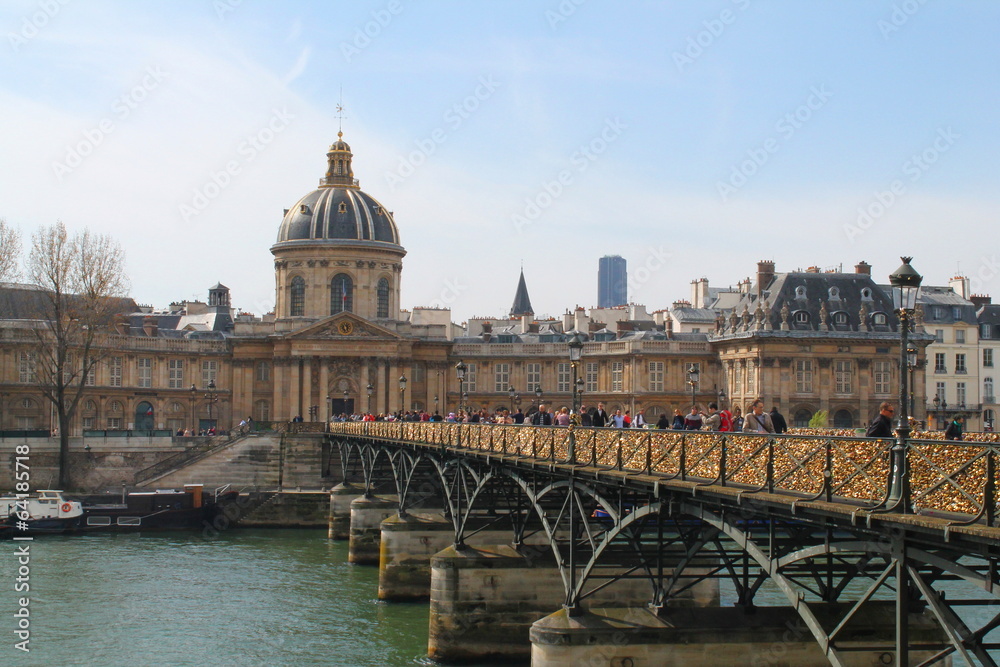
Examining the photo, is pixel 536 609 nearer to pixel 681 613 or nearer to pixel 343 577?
pixel 681 613

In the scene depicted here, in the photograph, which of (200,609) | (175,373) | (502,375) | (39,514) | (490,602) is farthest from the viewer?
(502,375)

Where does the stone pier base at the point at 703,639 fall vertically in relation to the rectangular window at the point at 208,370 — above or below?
below

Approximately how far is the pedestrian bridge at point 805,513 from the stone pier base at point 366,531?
15162mm

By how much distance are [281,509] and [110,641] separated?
2732 centimetres

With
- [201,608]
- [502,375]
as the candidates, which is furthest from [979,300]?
[201,608]

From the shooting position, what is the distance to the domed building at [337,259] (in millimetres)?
86750

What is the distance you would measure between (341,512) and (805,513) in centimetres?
4221

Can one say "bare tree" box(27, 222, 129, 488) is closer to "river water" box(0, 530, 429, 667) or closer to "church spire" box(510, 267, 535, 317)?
"river water" box(0, 530, 429, 667)

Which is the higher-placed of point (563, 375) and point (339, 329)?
point (339, 329)

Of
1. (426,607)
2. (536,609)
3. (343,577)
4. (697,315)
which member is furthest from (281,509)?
(697,315)

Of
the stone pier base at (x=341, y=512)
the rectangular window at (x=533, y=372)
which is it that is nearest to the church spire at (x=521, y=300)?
the rectangular window at (x=533, y=372)

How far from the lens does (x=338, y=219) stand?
8738 cm

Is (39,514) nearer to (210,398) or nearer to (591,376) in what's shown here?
(210,398)

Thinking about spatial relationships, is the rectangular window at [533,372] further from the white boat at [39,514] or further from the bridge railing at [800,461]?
the bridge railing at [800,461]
